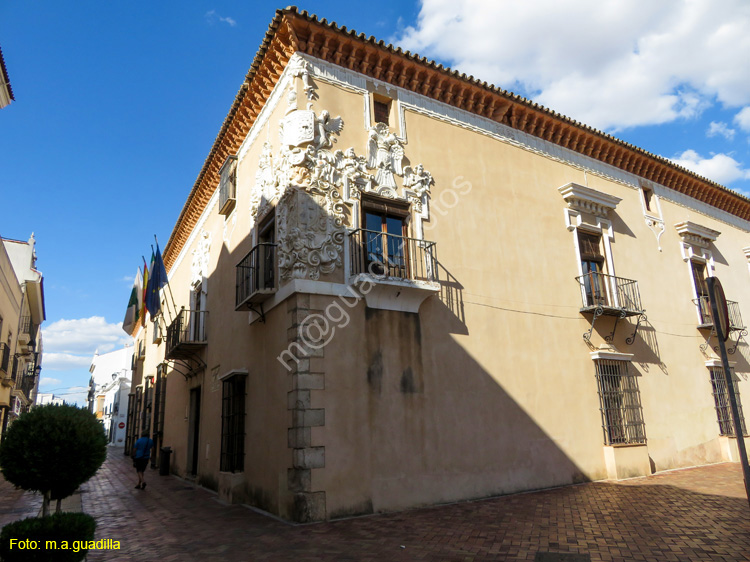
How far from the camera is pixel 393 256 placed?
32.7ft

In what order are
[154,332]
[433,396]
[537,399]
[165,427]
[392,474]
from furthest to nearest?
1. [154,332]
2. [165,427]
3. [537,399]
4. [433,396]
5. [392,474]

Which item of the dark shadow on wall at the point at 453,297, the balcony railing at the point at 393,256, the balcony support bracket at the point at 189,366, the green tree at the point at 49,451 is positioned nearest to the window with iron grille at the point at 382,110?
the balcony railing at the point at 393,256

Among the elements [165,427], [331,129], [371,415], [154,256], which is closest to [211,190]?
[154,256]

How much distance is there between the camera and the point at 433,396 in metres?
9.55

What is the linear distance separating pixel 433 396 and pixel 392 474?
5.30 feet

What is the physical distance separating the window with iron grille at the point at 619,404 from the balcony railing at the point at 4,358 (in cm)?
2164

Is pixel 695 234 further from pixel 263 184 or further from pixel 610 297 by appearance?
pixel 263 184

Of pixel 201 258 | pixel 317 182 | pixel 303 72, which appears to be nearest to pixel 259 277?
pixel 317 182

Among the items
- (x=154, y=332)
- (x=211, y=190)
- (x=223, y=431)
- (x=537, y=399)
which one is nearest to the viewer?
(x=537, y=399)

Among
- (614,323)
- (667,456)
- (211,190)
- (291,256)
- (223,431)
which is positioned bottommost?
(667,456)

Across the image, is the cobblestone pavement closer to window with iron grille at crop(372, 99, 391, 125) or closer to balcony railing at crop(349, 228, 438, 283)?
balcony railing at crop(349, 228, 438, 283)

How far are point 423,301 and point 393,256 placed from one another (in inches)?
40.7

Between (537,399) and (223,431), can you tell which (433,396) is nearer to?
(537,399)

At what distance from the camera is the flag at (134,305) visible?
68.5 feet
